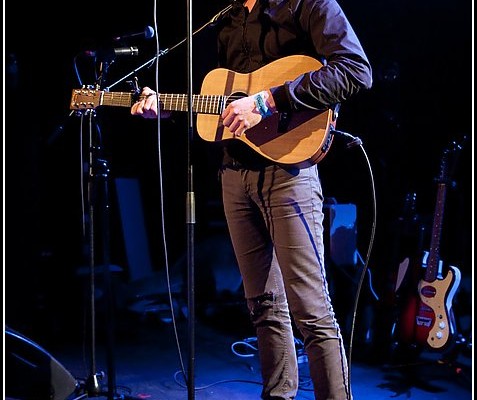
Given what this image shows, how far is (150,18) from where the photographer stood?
5258 mm

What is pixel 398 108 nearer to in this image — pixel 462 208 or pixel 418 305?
pixel 462 208

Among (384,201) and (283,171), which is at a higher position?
(283,171)

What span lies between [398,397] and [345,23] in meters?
2.03

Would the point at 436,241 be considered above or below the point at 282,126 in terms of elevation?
below

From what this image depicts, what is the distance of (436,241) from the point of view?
3631 millimetres

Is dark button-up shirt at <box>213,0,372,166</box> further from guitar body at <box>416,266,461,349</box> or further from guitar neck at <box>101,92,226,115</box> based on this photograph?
guitar body at <box>416,266,461,349</box>

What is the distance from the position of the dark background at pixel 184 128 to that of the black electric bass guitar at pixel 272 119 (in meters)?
2.44

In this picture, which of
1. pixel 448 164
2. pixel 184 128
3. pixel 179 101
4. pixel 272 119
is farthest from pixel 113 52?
pixel 184 128

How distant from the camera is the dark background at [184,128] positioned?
4.87 metres

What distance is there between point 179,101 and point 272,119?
468mm

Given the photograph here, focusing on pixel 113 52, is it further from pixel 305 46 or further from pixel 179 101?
pixel 305 46

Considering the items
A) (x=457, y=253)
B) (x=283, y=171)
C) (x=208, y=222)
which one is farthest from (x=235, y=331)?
(x=283, y=171)

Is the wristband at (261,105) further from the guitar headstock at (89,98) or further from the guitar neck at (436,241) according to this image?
the guitar neck at (436,241)

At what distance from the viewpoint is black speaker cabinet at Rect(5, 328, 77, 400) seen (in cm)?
256
